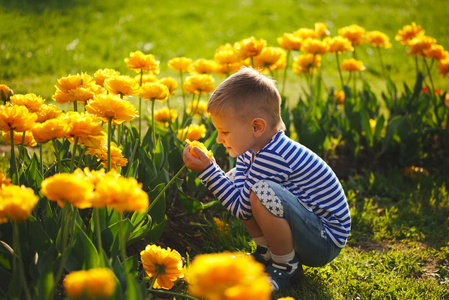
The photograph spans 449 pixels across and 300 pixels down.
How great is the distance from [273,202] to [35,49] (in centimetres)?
455

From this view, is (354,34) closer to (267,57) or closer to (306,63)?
(306,63)

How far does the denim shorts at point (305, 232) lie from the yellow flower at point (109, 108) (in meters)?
0.61

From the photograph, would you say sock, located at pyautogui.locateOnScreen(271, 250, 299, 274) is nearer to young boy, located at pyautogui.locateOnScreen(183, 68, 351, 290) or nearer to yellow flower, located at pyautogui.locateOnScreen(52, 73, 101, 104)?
young boy, located at pyautogui.locateOnScreen(183, 68, 351, 290)

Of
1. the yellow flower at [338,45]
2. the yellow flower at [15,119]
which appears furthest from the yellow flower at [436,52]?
the yellow flower at [15,119]

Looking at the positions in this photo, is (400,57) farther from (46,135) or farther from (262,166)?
(46,135)

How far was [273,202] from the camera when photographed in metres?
1.90

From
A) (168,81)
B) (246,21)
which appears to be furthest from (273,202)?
(246,21)

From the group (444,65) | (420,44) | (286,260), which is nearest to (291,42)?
(420,44)

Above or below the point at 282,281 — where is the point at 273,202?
above

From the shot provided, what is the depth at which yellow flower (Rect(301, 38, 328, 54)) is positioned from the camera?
325 centimetres

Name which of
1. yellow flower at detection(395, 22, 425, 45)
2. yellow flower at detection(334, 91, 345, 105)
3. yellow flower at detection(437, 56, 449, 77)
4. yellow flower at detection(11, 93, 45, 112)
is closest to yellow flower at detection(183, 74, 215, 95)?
yellow flower at detection(11, 93, 45, 112)

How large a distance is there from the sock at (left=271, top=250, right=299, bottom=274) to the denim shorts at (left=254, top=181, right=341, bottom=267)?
32mm

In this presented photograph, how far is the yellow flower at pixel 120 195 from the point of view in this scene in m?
1.19

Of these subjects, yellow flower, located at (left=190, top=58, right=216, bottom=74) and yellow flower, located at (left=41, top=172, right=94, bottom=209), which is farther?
yellow flower, located at (left=190, top=58, right=216, bottom=74)
